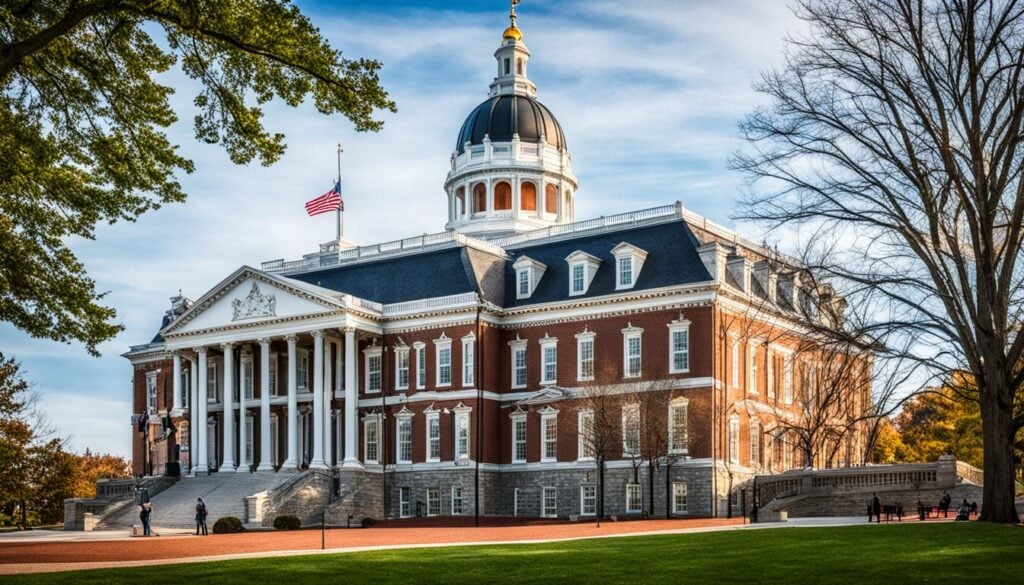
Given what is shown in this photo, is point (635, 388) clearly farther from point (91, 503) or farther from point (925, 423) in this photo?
point (91, 503)

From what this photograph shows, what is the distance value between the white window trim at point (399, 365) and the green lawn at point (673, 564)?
111ft

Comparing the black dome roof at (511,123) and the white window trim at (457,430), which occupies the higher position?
the black dome roof at (511,123)

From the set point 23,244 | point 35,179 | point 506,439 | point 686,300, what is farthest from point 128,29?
point 506,439

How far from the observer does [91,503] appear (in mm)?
63906

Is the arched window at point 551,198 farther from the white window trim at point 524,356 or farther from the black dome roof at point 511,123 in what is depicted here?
the white window trim at point 524,356

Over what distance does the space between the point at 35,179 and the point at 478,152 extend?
56.0 metres

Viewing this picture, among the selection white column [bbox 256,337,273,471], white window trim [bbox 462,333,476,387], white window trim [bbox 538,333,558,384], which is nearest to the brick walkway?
white window trim [bbox 538,333,558,384]

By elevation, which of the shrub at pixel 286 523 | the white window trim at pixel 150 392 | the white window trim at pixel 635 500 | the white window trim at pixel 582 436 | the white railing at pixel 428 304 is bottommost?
the shrub at pixel 286 523

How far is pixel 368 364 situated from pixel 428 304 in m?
5.35

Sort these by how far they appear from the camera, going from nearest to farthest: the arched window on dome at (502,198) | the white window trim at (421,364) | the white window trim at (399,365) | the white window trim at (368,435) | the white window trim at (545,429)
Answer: the white window trim at (545,429), the white window trim at (421,364), the white window trim at (399,365), the white window trim at (368,435), the arched window on dome at (502,198)

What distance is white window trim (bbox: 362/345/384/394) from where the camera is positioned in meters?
65.7

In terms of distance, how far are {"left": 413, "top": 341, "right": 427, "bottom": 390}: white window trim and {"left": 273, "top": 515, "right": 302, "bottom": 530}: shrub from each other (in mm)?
10798

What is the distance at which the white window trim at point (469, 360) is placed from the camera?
205 feet

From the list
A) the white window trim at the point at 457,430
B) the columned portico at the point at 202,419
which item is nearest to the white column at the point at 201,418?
the columned portico at the point at 202,419
